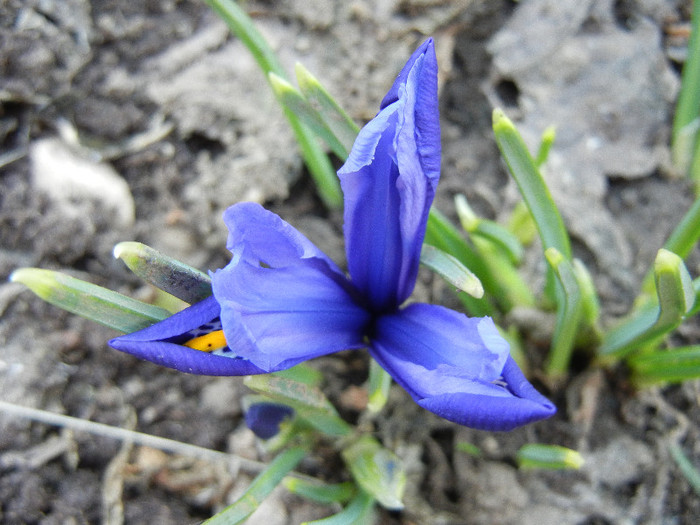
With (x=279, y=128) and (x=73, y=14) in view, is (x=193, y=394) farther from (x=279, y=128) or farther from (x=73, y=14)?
(x=73, y=14)

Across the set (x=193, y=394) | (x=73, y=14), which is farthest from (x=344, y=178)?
(x=73, y=14)

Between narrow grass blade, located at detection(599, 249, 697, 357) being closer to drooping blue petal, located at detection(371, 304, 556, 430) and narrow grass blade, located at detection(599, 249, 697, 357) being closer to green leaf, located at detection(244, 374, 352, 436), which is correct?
drooping blue petal, located at detection(371, 304, 556, 430)

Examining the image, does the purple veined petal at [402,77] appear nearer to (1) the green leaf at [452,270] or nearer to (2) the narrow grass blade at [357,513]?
(1) the green leaf at [452,270]

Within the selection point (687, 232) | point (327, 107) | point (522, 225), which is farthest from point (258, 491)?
point (687, 232)

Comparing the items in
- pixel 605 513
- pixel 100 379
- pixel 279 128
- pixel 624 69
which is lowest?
pixel 605 513

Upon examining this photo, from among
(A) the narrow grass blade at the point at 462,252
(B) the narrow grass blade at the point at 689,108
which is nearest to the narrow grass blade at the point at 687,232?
(A) the narrow grass blade at the point at 462,252

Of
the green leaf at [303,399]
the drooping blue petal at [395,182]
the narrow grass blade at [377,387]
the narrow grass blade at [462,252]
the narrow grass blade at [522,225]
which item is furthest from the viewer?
the narrow grass blade at [522,225]

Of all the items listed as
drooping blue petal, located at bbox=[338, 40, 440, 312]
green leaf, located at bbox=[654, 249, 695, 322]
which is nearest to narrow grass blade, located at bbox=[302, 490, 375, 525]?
drooping blue petal, located at bbox=[338, 40, 440, 312]
